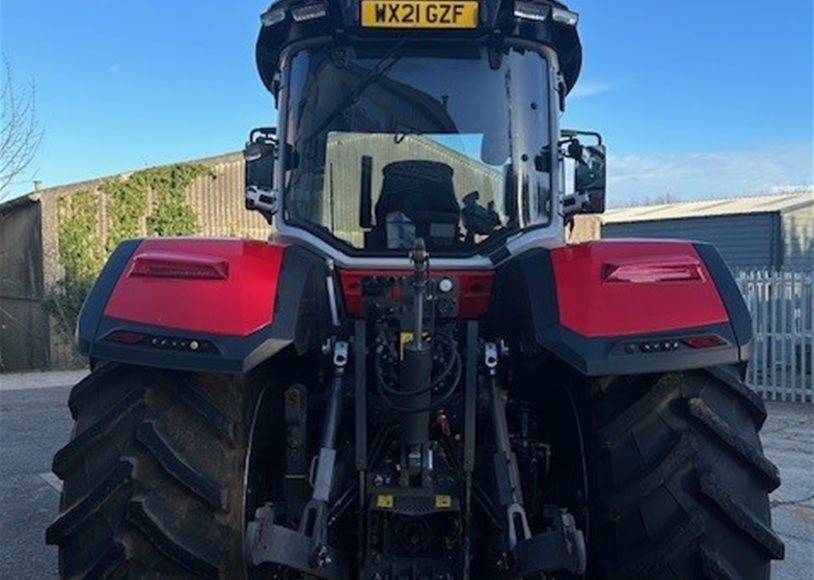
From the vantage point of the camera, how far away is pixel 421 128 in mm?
3342

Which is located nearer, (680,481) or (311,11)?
(680,481)

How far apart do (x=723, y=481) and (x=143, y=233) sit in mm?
17945

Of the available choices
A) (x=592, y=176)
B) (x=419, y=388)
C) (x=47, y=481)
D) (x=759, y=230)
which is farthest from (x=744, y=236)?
(x=419, y=388)

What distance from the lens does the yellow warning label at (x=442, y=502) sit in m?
2.59

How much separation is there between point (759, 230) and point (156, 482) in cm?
1855

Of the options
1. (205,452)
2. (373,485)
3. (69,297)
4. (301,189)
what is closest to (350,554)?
(373,485)

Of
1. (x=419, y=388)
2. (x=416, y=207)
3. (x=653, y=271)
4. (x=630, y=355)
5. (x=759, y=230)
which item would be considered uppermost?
(x=759, y=230)

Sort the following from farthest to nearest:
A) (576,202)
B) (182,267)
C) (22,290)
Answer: (22,290) → (576,202) → (182,267)

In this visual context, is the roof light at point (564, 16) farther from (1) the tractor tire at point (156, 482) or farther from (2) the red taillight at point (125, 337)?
(2) the red taillight at point (125, 337)

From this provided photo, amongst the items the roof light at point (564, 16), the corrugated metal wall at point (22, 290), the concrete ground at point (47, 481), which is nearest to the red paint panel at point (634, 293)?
the roof light at point (564, 16)

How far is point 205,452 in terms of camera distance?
2553mm

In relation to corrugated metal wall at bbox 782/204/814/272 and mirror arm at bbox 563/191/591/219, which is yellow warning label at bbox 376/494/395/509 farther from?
corrugated metal wall at bbox 782/204/814/272

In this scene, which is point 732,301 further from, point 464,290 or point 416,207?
point 416,207

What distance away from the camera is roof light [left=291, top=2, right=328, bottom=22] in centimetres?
329
